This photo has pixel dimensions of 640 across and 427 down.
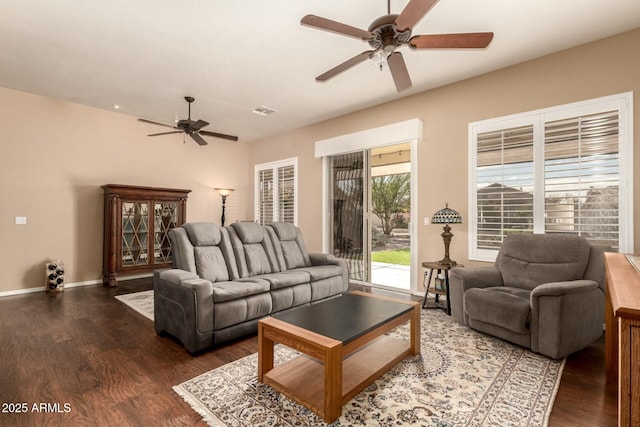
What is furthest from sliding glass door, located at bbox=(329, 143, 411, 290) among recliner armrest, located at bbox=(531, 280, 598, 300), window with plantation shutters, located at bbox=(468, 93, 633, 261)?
recliner armrest, located at bbox=(531, 280, 598, 300)

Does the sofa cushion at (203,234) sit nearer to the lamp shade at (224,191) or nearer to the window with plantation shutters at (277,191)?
the window with plantation shutters at (277,191)

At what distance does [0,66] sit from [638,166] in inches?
279

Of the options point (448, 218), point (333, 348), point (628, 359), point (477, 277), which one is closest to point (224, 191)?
point (448, 218)

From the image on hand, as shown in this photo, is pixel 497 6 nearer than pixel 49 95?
Yes

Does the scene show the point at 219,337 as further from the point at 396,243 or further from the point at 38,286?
the point at 396,243

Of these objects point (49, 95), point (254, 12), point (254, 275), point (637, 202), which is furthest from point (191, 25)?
point (637, 202)

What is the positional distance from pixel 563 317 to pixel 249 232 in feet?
10.5

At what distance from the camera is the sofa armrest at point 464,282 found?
3105 millimetres

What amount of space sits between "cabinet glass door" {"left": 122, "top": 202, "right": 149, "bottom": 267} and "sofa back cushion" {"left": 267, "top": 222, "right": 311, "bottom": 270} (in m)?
2.59

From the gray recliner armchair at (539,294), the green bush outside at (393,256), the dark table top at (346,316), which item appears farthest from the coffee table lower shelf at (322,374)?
the green bush outside at (393,256)

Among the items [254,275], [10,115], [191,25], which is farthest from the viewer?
[10,115]

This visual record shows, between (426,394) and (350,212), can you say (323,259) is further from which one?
(426,394)

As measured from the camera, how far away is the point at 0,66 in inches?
148

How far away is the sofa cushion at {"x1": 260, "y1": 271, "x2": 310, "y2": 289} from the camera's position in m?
3.25
